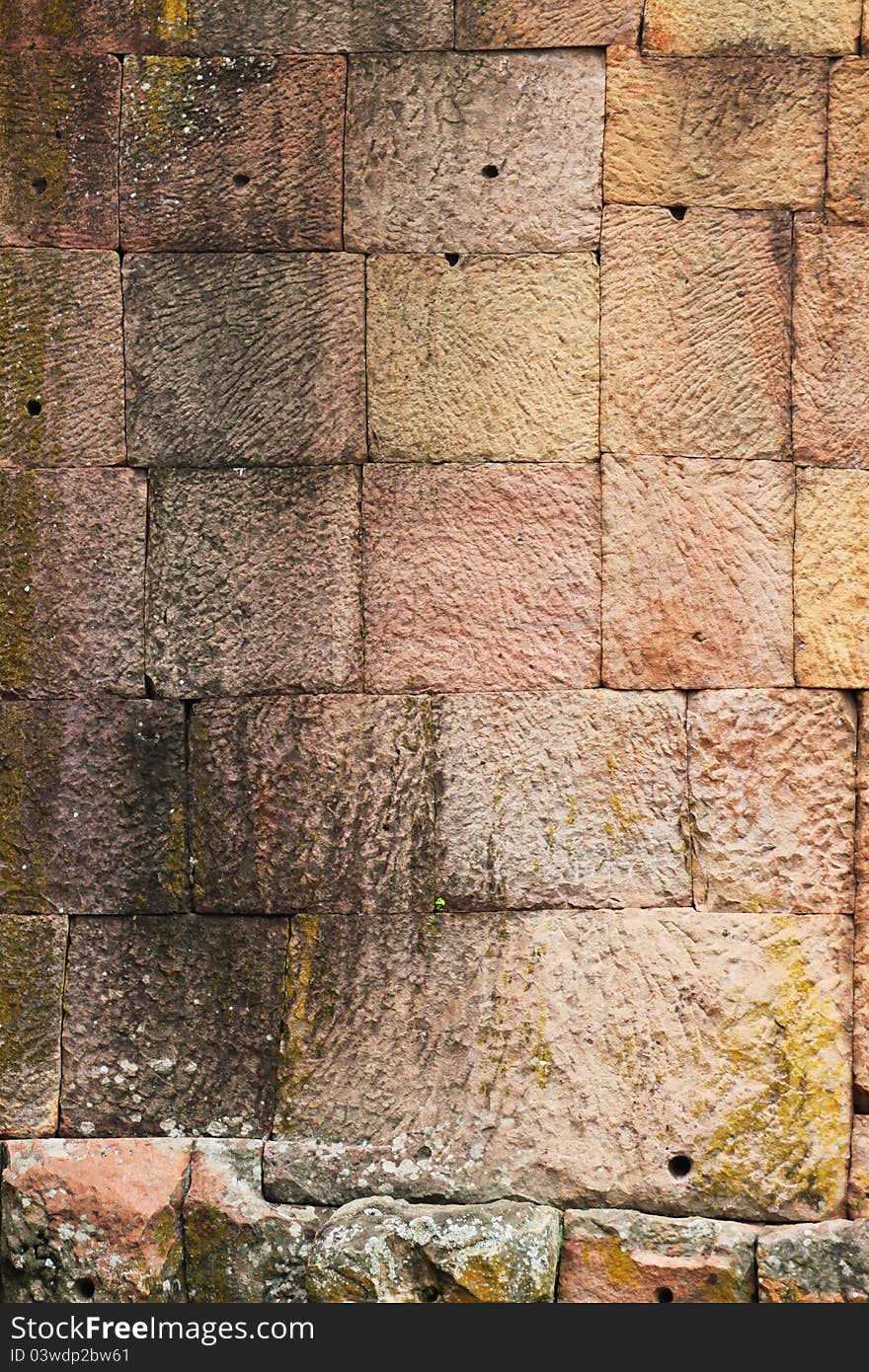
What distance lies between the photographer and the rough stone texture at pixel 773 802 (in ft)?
13.0

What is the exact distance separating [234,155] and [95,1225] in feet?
9.92

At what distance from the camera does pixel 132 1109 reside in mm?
3980

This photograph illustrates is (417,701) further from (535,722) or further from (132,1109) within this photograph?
(132,1109)

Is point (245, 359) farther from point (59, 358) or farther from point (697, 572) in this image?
point (697, 572)

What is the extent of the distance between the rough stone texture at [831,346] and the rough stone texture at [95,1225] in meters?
2.66

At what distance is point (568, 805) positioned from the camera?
3.98 meters

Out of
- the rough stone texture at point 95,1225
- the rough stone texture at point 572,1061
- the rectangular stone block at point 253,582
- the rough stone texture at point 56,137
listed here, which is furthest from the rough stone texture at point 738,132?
the rough stone texture at point 95,1225

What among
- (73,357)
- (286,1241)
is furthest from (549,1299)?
(73,357)

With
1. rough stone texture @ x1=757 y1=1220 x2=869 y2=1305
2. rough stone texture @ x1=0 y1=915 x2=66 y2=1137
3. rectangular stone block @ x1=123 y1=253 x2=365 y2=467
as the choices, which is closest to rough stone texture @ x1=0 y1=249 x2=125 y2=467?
rectangular stone block @ x1=123 y1=253 x2=365 y2=467

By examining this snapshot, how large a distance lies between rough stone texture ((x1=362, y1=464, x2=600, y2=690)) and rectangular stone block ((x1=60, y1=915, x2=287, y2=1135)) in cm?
86

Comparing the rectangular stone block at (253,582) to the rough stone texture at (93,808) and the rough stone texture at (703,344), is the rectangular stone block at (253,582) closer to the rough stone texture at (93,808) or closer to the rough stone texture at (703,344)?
the rough stone texture at (93,808)

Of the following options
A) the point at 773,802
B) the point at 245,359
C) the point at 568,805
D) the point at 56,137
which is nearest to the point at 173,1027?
the point at 568,805

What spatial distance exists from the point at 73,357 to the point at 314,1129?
229 centimetres

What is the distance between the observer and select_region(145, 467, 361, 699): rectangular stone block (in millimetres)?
4031
